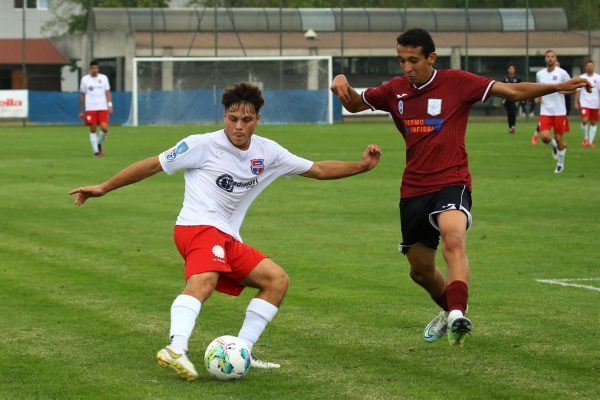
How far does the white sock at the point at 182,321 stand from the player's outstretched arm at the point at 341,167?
4.12ft

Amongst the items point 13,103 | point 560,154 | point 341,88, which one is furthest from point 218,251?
point 13,103

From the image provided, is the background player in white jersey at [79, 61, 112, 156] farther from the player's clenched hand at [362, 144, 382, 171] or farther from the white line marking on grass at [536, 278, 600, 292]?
the player's clenched hand at [362, 144, 382, 171]

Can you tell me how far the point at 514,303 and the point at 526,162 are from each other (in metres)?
17.2

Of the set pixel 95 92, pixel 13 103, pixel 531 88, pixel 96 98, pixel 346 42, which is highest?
pixel 346 42

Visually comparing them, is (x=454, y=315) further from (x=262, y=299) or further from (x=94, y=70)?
(x=94, y=70)

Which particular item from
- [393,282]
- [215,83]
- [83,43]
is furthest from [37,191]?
[83,43]

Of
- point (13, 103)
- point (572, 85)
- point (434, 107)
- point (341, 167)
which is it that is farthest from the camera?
point (13, 103)

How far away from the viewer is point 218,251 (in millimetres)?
7488

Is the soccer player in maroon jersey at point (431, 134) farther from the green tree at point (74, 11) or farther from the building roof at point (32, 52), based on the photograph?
the green tree at point (74, 11)

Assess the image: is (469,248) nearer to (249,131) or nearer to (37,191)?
(249,131)

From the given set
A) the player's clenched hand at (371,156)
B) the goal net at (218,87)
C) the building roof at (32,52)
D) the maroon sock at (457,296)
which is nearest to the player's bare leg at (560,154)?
A: the player's clenched hand at (371,156)

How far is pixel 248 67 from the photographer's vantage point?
54156 millimetres

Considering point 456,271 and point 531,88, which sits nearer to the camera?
point 456,271

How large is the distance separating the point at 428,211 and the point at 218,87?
1756 inches
